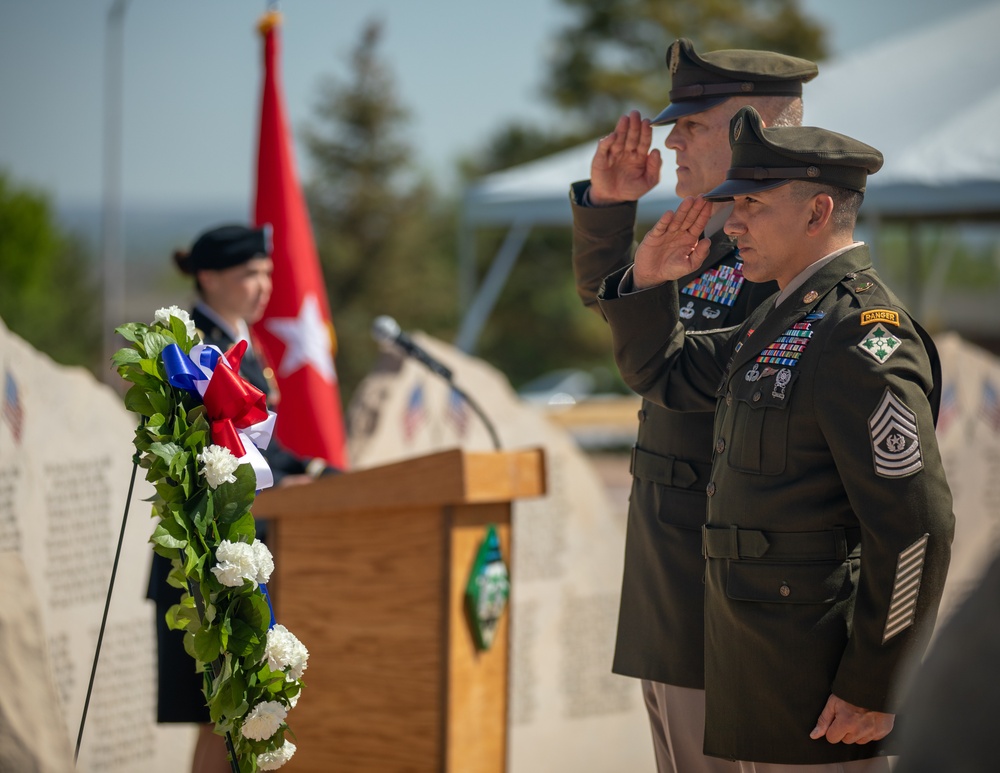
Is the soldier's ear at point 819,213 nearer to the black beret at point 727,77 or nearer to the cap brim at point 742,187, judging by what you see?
the cap brim at point 742,187

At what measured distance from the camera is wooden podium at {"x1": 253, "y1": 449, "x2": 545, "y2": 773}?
9.82 feet

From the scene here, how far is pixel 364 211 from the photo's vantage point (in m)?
22.2

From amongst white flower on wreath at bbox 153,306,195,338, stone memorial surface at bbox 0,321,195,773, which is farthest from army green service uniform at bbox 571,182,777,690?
stone memorial surface at bbox 0,321,195,773

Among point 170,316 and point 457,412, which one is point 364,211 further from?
point 170,316

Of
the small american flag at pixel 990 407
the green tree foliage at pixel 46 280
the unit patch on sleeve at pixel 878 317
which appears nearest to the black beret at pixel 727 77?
the unit patch on sleeve at pixel 878 317

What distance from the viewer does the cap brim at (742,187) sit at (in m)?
1.98

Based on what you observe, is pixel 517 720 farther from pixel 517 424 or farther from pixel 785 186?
pixel 785 186

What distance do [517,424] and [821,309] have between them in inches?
131

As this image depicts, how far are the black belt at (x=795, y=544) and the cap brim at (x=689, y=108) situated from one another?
2.84ft

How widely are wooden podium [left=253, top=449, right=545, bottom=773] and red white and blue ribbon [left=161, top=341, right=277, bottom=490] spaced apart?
73 centimetres

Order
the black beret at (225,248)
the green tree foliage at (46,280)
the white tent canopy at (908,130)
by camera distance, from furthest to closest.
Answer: the green tree foliage at (46,280)
the white tent canopy at (908,130)
the black beret at (225,248)

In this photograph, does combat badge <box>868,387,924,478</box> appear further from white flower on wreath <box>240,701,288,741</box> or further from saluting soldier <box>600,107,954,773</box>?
white flower on wreath <box>240,701,288,741</box>

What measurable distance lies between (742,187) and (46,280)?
16791mm

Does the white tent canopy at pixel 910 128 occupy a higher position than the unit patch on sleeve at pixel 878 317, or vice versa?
the white tent canopy at pixel 910 128
